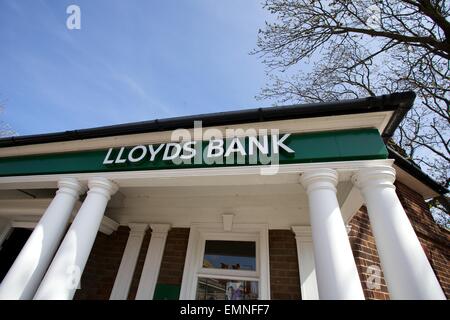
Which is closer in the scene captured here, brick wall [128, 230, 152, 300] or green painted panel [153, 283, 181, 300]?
green painted panel [153, 283, 181, 300]

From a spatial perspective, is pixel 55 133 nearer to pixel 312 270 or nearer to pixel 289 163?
pixel 289 163

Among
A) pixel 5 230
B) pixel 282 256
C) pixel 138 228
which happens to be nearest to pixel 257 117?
pixel 282 256

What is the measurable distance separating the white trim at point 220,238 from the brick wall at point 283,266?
11 cm

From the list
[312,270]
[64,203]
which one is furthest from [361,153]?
[64,203]

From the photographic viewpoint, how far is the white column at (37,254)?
2.71 metres

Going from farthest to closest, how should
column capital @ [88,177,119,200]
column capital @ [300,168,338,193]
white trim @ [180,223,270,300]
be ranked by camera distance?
white trim @ [180,223,270,300] → column capital @ [88,177,119,200] → column capital @ [300,168,338,193]

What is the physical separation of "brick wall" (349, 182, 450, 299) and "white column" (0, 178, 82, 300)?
4.52 meters

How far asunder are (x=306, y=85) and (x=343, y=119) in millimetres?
6554

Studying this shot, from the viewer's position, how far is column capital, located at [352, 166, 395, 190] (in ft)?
8.52

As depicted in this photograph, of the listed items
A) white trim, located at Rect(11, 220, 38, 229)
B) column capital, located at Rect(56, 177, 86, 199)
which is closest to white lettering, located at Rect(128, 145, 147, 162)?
column capital, located at Rect(56, 177, 86, 199)

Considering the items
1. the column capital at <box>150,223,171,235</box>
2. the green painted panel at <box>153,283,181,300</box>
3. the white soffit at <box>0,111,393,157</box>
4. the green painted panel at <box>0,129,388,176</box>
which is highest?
the white soffit at <box>0,111,393,157</box>

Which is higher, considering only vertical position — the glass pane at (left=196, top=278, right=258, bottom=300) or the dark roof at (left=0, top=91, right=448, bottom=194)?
the dark roof at (left=0, top=91, right=448, bottom=194)

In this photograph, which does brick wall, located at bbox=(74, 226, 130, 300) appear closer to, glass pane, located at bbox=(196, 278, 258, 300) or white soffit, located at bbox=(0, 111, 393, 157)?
glass pane, located at bbox=(196, 278, 258, 300)
